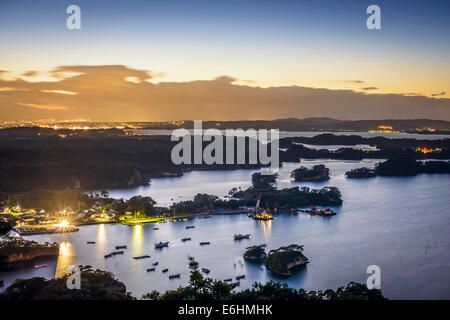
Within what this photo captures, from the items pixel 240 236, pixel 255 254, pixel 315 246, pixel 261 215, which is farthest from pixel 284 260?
pixel 261 215

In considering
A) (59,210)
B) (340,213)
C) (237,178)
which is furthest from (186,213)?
(237,178)

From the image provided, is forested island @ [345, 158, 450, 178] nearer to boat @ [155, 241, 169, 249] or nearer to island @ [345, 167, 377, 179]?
island @ [345, 167, 377, 179]

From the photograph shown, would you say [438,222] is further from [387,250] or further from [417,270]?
[417,270]

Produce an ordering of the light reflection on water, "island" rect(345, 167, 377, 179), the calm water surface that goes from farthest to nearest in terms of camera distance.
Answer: "island" rect(345, 167, 377, 179)
the light reflection on water
the calm water surface

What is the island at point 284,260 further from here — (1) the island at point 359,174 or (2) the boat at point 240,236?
(1) the island at point 359,174

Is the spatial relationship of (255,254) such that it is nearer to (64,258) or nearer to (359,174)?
(64,258)

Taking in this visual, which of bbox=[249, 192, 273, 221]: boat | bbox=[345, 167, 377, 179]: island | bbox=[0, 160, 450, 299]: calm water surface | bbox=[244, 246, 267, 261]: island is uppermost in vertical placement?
bbox=[345, 167, 377, 179]: island

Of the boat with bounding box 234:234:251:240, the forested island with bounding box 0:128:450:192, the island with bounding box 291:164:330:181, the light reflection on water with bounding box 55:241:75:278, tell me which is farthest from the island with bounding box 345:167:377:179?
the light reflection on water with bounding box 55:241:75:278
